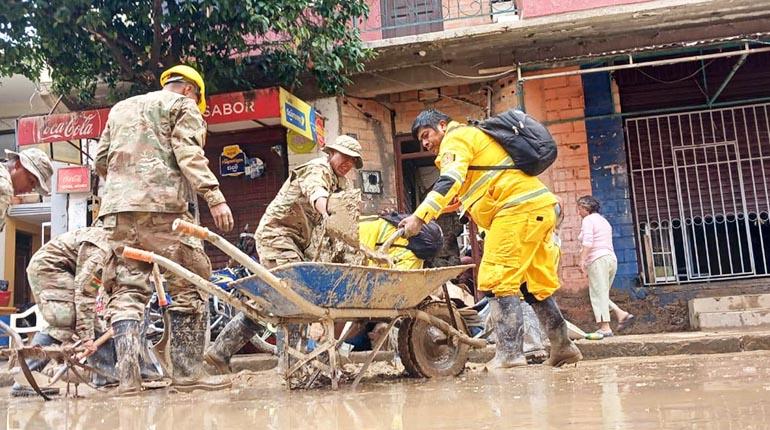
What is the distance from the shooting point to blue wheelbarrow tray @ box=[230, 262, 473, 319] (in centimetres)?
361

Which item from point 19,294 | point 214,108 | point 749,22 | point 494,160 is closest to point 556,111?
point 749,22

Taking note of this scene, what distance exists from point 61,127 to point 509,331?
6426mm

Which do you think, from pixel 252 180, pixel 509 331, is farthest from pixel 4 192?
pixel 252 180

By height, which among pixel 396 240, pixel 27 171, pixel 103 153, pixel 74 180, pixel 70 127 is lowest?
pixel 396 240

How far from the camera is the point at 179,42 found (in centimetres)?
833

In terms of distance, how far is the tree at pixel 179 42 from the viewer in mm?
7570

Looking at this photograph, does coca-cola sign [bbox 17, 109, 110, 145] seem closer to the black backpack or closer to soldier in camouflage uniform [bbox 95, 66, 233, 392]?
soldier in camouflage uniform [bbox 95, 66, 233, 392]

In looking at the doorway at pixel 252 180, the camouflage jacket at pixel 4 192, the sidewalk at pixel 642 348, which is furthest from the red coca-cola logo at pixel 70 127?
the camouflage jacket at pixel 4 192

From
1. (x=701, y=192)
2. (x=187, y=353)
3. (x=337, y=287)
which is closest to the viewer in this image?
(x=337, y=287)

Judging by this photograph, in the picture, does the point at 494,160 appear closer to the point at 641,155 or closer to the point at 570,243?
the point at 570,243

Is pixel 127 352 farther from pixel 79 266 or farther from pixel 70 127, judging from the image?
pixel 70 127

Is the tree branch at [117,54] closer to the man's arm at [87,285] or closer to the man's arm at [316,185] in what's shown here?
the man's arm at [87,285]

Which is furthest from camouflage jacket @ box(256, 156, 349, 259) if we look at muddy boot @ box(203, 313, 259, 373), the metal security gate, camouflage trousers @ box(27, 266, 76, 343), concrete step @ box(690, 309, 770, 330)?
the metal security gate

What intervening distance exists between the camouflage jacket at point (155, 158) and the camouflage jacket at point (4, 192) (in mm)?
499
